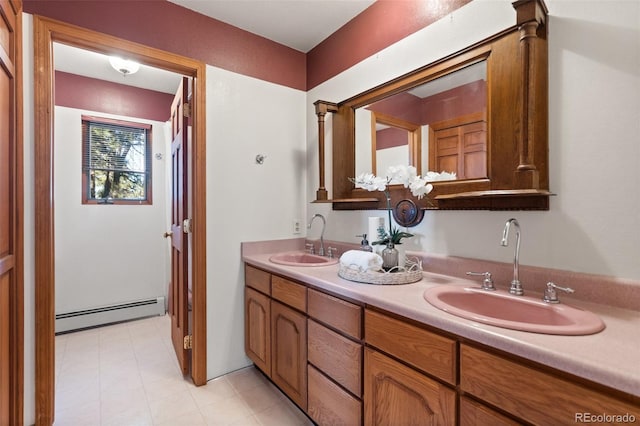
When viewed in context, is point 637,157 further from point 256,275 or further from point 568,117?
point 256,275

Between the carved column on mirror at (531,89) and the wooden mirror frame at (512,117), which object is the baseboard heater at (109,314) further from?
the carved column on mirror at (531,89)

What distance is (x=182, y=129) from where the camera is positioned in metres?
2.13

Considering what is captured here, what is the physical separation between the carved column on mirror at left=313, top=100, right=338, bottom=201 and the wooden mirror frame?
672 mm

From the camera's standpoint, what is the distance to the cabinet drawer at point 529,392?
2.16 feet

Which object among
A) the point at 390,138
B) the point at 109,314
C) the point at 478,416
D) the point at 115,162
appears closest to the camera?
the point at 478,416

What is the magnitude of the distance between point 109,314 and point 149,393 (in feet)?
4.87

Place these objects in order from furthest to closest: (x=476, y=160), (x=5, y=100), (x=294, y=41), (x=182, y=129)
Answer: (x=294, y=41) → (x=182, y=129) → (x=476, y=160) → (x=5, y=100)

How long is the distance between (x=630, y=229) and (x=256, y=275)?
1.79 meters

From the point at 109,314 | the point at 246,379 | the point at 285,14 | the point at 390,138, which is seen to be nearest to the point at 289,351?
the point at 246,379

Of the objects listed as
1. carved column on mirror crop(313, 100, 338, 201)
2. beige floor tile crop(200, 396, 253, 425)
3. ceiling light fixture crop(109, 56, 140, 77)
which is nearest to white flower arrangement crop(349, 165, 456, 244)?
carved column on mirror crop(313, 100, 338, 201)

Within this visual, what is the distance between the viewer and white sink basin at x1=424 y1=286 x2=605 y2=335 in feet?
2.68

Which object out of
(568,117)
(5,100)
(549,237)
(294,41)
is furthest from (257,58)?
(549,237)

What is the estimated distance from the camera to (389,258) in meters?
1.47

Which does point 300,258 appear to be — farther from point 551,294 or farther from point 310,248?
point 551,294
